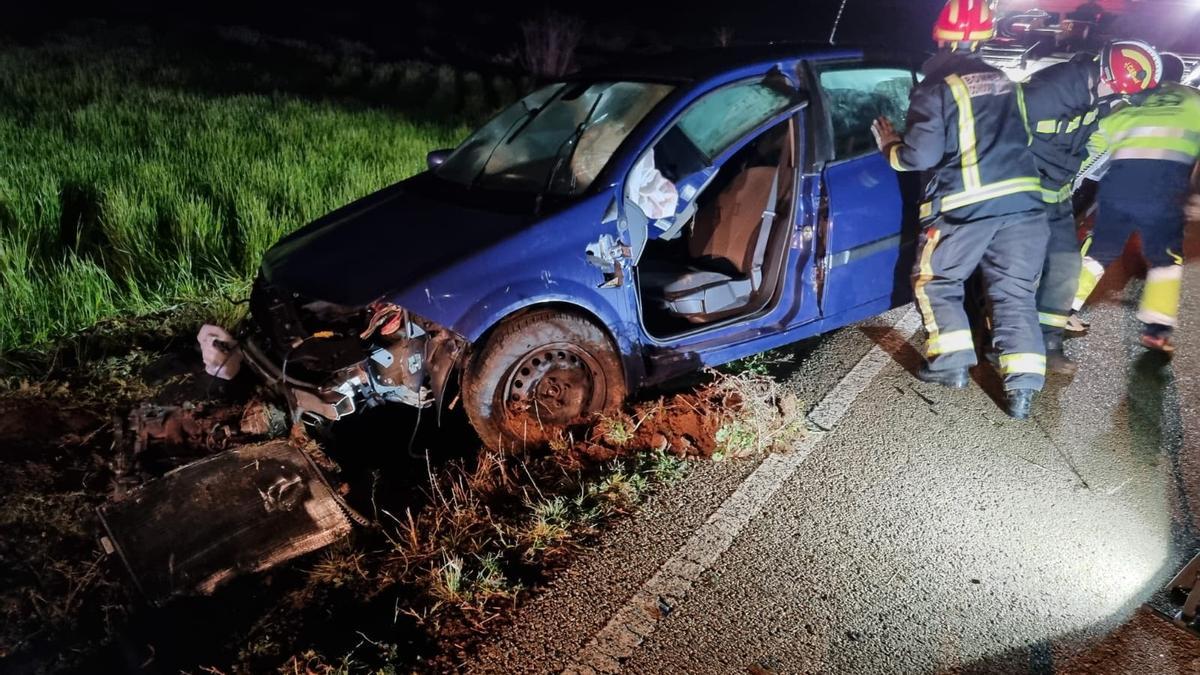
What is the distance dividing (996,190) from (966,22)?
2.88 feet

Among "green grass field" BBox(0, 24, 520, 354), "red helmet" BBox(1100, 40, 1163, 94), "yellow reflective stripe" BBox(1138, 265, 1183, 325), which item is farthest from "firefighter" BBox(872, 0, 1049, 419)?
"green grass field" BBox(0, 24, 520, 354)

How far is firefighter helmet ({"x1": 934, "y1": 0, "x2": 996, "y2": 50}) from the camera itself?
3641 millimetres

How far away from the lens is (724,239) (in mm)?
4039

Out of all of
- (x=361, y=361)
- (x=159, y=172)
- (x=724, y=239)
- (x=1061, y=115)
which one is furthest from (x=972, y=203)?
(x=159, y=172)

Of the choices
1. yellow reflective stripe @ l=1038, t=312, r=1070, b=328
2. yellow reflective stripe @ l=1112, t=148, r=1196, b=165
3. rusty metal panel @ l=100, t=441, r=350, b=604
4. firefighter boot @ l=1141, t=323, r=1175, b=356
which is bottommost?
firefighter boot @ l=1141, t=323, r=1175, b=356

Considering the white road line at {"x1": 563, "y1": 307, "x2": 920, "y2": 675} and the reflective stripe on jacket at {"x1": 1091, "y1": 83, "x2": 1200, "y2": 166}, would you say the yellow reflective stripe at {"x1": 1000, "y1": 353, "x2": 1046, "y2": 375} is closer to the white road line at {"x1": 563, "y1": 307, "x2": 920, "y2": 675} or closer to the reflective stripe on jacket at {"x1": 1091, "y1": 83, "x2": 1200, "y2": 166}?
the white road line at {"x1": 563, "y1": 307, "x2": 920, "y2": 675}

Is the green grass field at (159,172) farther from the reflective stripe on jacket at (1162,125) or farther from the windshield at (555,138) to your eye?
the reflective stripe on jacket at (1162,125)

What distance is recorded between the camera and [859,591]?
254cm

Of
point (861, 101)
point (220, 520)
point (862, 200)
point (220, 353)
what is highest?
point (861, 101)

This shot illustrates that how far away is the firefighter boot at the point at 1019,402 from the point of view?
11.7 feet

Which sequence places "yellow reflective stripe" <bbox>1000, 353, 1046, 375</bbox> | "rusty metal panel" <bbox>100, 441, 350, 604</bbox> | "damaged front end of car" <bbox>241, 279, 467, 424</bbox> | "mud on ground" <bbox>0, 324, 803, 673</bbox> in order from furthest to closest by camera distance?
1. "yellow reflective stripe" <bbox>1000, 353, 1046, 375</bbox>
2. "damaged front end of car" <bbox>241, 279, 467, 424</bbox>
3. "rusty metal panel" <bbox>100, 441, 350, 604</bbox>
4. "mud on ground" <bbox>0, 324, 803, 673</bbox>

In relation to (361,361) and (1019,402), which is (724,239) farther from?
(361,361)

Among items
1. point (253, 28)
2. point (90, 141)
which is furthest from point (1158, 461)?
point (253, 28)

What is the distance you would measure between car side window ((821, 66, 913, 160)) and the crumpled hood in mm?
1678
